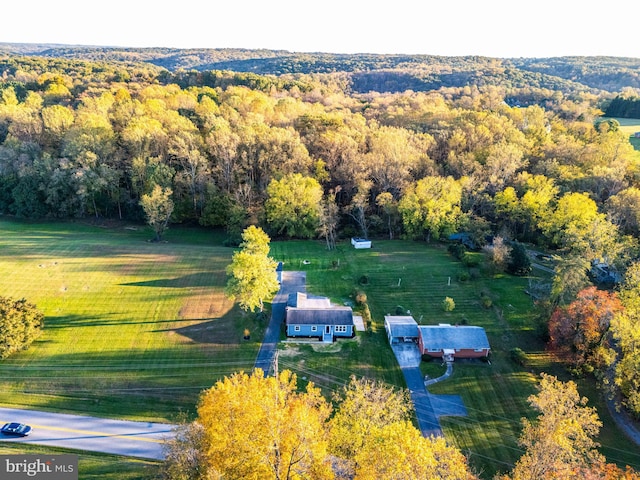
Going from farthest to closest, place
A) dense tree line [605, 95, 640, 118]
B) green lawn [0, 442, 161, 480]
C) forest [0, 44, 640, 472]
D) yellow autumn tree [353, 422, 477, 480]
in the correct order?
1. dense tree line [605, 95, 640, 118]
2. forest [0, 44, 640, 472]
3. green lawn [0, 442, 161, 480]
4. yellow autumn tree [353, 422, 477, 480]

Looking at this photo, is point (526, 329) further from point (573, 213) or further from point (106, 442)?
point (106, 442)

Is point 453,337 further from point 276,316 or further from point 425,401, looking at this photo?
point 276,316

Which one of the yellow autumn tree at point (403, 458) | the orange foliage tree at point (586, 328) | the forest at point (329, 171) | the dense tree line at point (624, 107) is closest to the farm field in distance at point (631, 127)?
the dense tree line at point (624, 107)

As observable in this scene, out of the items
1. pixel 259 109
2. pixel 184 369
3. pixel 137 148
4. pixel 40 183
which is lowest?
pixel 184 369

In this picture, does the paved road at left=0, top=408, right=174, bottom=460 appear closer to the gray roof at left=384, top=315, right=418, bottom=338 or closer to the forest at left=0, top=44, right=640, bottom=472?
the gray roof at left=384, top=315, right=418, bottom=338

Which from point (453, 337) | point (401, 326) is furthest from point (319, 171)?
point (453, 337)

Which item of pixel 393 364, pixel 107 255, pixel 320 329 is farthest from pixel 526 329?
pixel 107 255

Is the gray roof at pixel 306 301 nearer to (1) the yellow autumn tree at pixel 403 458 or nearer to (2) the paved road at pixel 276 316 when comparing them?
(2) the paved road at pixel 276 316

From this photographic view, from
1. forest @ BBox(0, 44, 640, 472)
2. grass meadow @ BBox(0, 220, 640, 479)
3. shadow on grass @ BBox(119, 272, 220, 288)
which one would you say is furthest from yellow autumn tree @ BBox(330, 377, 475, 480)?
forest @ BBox(0, 44, 640, 472)
